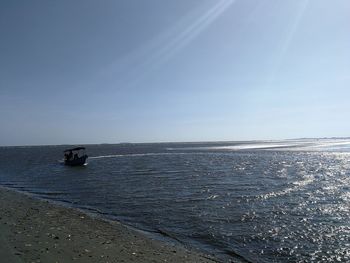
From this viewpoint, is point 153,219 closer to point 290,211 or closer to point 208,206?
point 208,206

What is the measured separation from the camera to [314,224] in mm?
19031

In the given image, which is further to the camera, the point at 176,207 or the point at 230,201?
the point at 230,201

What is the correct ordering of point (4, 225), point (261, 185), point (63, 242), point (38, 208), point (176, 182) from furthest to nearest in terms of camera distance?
point (176, 182) < point (261, 185) < point (38, 208) < point (4, 225) < point (63, 242)

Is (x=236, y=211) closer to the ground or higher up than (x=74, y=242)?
closer to the ground

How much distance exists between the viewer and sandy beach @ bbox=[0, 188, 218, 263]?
38.1ft

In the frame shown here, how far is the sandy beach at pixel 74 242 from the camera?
1160cm

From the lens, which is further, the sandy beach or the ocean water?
the ocean water

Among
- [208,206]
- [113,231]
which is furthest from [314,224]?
[113,231]

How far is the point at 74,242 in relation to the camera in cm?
1350

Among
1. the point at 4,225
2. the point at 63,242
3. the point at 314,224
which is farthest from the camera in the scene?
the point at 314,224

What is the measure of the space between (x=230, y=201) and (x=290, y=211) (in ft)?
15.3

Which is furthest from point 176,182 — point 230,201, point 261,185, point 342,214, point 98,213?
point 342,214

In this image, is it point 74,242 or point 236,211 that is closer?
point 74,242

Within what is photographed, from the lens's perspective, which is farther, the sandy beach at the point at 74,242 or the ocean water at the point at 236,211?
the ocean water at the point at 236,211
